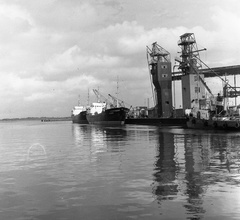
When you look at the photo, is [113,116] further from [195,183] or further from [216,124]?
[195,183]

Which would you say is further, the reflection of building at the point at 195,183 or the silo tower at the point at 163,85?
the silo tower at the point at 163,85

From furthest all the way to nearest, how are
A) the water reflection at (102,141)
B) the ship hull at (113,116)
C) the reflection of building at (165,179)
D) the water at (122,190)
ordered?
1. the ship hull at (113,116)
2. the water reflection at (102,141)
3. the reflection of building at (165,179)
4. the water at (122,190)

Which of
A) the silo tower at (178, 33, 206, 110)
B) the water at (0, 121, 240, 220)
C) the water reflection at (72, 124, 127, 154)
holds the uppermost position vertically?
the silo tower at (178, 33, 206, 110)

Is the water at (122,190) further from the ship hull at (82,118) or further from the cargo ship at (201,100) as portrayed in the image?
the ship hull at (82,118)

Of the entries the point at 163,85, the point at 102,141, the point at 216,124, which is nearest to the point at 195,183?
the point at 102,141

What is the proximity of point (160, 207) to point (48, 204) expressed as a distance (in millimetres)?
4006

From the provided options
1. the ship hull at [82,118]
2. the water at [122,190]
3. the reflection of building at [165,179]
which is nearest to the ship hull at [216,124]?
the water at [122,190]

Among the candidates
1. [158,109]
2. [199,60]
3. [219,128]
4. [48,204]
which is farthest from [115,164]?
[158,109]

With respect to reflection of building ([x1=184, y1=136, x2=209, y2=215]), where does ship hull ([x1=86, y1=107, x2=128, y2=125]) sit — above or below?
above

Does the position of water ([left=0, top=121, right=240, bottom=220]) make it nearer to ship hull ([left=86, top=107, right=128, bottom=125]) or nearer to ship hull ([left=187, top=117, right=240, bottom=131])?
ship hull ([left=187, top=117, right=240, bottom=131])

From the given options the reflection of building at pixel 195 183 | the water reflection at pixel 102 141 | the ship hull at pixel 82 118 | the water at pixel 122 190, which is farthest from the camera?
the ship hull at pixel 82 118

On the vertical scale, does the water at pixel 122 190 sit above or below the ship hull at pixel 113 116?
below

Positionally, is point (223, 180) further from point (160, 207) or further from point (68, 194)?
point (68, 194)

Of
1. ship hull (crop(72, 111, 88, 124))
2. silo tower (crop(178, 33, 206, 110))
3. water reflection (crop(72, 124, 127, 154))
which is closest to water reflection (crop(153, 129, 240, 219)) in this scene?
water reflection (crop(72, 124, 127, 154))
